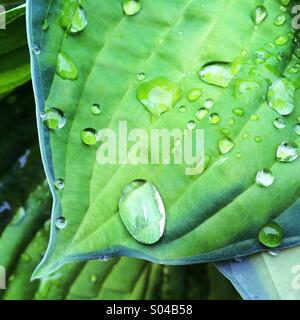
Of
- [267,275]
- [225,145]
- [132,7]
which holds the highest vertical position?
[132,7]

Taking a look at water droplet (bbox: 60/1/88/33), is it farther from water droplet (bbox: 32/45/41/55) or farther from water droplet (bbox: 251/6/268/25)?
water droplet (bbox: 251/6/268/25)

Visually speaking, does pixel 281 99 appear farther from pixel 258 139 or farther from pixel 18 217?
pixel 18 217

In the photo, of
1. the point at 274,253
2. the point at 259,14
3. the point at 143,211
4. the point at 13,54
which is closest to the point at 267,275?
the point at 274,253

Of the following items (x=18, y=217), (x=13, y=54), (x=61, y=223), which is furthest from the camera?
(x=18, y=217)

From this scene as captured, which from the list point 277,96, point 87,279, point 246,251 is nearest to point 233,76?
point 277,96

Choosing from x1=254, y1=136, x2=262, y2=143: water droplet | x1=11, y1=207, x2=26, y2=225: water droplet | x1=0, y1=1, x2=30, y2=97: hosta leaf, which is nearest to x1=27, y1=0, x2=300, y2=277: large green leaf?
x1=254, y1=136, x2=262, y2=143: water droplet

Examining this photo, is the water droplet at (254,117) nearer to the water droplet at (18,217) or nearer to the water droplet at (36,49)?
the water droplet at (36,49)
